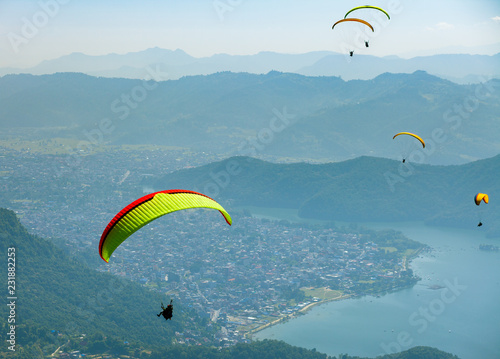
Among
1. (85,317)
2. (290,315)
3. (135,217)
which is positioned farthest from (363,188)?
(135,217)

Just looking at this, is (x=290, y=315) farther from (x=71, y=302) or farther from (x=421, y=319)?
(x=71, y=302)

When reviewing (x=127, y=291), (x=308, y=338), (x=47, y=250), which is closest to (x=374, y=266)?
(x=308, y=338)

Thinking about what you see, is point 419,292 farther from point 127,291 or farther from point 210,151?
point 210,151

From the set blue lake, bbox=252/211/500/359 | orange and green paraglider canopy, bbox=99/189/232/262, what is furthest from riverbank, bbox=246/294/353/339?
orange and green paraglider canopy, bbox=99/189/232/262

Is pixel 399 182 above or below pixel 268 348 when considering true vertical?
above

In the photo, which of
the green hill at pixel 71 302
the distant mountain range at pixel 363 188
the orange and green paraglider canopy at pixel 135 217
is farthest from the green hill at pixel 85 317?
the distant mountain range at pixel 363 188

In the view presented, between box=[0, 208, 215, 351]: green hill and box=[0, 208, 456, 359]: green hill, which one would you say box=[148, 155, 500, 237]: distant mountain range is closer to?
box=[0, 208, 215, 351]: green hill

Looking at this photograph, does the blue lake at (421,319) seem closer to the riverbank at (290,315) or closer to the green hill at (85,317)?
the riverbank at (290,315)
